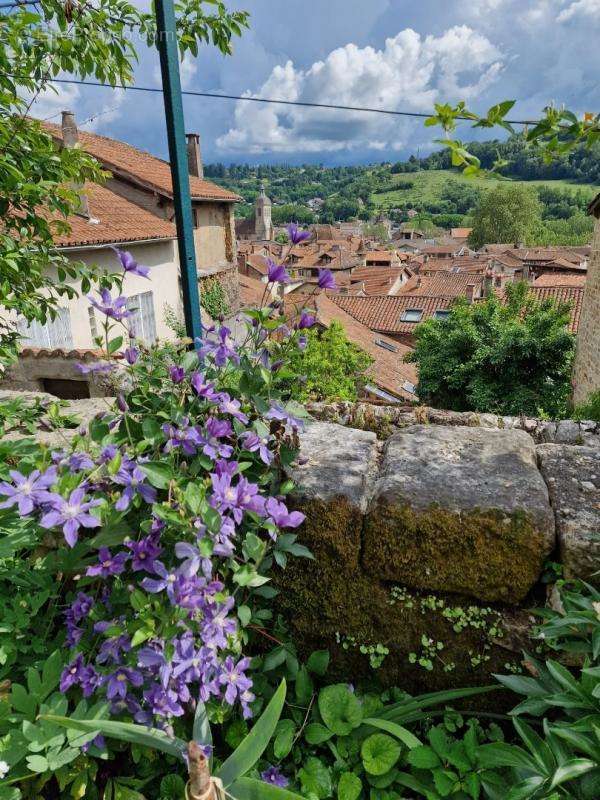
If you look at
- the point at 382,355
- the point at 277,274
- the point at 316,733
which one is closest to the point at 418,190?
the point at 382,355

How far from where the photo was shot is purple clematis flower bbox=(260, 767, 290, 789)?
1.54 metres

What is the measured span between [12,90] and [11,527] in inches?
75.7

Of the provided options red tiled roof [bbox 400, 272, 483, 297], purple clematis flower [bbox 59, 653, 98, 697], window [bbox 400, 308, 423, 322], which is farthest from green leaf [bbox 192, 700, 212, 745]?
red tiled roof [bbox 400, 272, 483, 297]

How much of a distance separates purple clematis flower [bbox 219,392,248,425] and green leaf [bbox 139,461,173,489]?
24 centimetres

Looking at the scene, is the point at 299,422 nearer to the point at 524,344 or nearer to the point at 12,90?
the point at 12,90

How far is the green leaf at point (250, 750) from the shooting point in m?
1.20

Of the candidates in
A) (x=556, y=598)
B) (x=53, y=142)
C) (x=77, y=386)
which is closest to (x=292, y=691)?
(x=556, y=598)

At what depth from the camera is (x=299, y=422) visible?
5.10 ft

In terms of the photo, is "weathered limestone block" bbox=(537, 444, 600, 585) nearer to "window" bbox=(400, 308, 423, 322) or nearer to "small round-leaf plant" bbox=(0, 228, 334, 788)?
"small round-leaf plant" bbox=(0, 228, 334, 788)

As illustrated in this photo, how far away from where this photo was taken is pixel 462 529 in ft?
5.42

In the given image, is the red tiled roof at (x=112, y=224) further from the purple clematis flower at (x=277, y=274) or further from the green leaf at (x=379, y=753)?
the green leaf at (x=379, y=753)

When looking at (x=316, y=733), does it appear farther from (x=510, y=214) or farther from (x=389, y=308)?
(x=510, y=214)

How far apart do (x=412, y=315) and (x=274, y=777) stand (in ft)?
90.0

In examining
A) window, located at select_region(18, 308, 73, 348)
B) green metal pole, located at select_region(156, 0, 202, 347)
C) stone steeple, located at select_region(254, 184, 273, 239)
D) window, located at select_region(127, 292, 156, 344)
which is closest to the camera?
green metal pole, located at select_region(156, 0, 202, 347)
